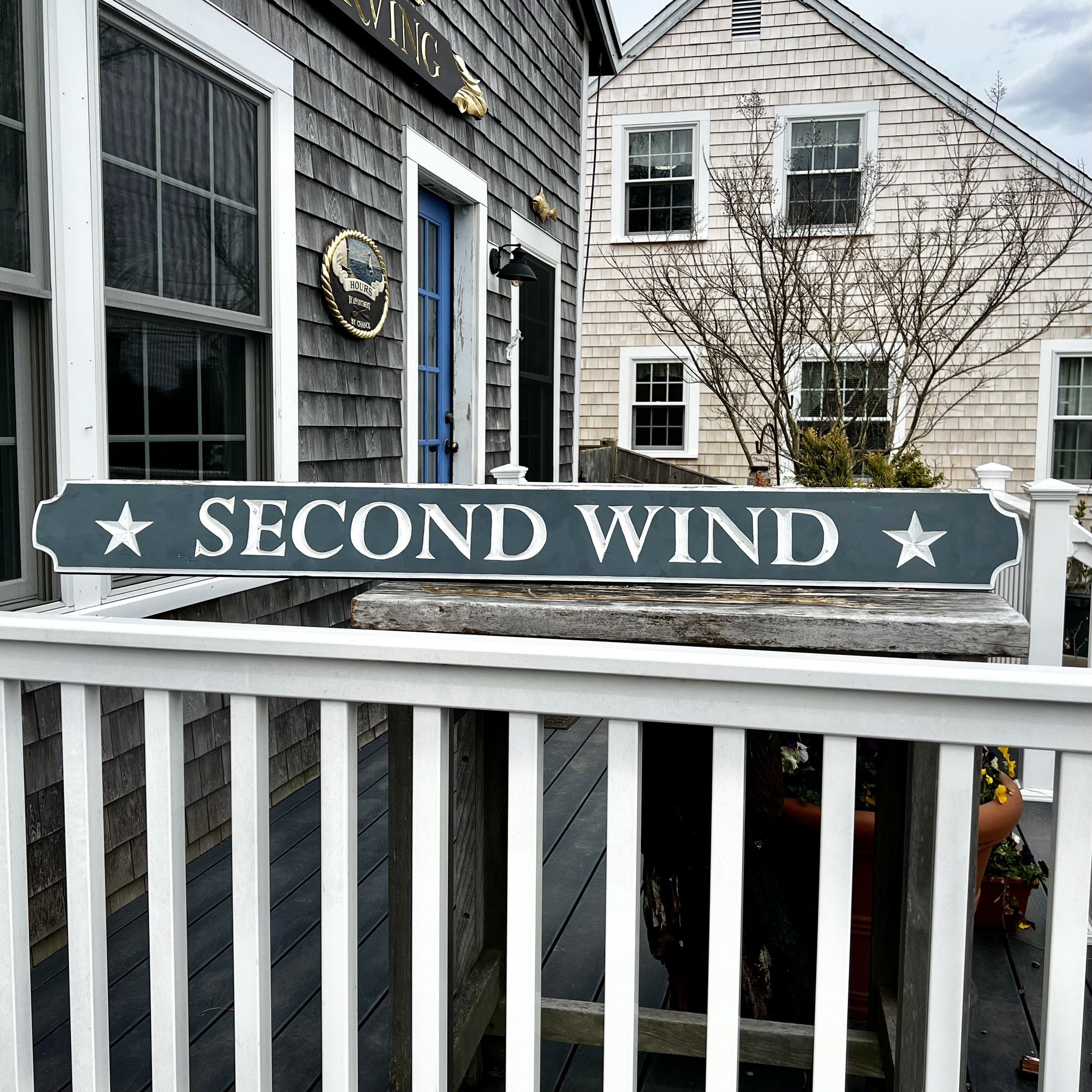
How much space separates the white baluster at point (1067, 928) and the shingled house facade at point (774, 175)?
8751 millimetres

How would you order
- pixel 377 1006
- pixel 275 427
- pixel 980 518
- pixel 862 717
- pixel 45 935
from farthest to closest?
1. pixel 275 427
2. pixel 45 935
3. pixel 377 1006
4. pixel 980 518
5. pixel 862 717

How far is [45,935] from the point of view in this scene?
7.64ft

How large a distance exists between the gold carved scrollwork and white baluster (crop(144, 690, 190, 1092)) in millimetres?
4018

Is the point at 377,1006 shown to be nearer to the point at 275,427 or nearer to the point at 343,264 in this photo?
the point at 275,427

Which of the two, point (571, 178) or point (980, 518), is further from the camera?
point (571, 178)

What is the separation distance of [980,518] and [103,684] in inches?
43.9

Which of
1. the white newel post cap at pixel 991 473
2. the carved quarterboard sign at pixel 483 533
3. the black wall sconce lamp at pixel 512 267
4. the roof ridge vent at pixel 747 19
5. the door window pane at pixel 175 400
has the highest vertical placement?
the roof ridge vent at pixel 747 19

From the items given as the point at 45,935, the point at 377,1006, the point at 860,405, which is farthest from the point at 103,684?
the point at 860,405

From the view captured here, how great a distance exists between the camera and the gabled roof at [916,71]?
923 centimetres

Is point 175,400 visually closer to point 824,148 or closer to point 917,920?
point 917,920

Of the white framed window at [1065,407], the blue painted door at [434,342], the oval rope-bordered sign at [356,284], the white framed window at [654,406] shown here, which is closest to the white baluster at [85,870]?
the oval rope-bordered sign at [356,284]

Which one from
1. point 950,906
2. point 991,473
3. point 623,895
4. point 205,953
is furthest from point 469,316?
point 950,906

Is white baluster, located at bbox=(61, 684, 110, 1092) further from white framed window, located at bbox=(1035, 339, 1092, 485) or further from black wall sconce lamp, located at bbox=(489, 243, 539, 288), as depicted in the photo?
white framed window, located at bbox=(1035, 339, 1092, 485)

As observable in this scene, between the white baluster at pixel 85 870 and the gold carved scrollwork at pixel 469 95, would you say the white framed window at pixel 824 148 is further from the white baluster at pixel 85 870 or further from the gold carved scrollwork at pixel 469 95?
the white baluster at pixel 85 870
